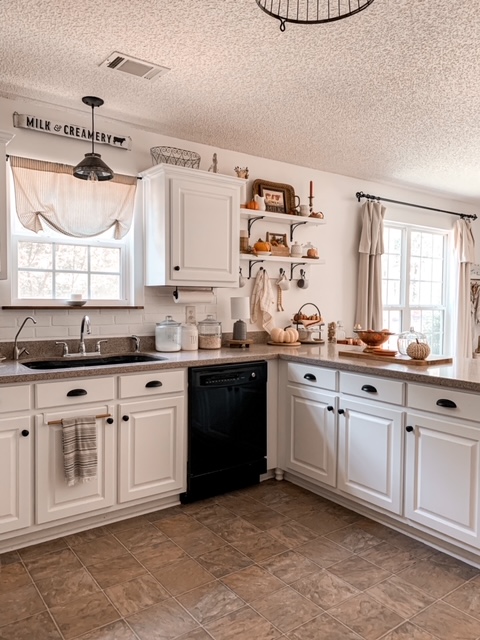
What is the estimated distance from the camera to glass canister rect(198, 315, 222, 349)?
3.59 metres

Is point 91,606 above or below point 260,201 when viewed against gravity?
below

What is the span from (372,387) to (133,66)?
7.09ft

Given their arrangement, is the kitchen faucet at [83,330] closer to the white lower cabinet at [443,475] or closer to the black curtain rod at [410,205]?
the white lower cabinet at [443,475]

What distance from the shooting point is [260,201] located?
12.8 ft

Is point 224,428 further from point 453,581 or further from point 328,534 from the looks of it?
point 453,581

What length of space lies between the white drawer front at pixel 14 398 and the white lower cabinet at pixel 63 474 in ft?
0.36

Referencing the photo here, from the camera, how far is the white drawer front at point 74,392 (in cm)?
253

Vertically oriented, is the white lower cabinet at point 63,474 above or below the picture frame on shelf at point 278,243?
below

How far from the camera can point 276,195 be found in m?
4.19

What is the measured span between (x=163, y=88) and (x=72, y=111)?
73cm

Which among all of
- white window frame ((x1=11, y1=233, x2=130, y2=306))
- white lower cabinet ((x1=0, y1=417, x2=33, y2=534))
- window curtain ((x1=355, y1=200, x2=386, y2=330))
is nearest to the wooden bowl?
window curtain ((x1=355, y1=200, x2=386, y2=330))

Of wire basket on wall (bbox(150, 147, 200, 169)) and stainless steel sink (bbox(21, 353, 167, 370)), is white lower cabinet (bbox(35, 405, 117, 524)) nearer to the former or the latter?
stainless steel sink (bbox(21, 353, 167, 370))

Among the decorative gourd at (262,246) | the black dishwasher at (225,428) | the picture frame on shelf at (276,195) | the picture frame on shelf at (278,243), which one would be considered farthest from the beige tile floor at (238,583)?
the picture frame on shelf at (276,195)

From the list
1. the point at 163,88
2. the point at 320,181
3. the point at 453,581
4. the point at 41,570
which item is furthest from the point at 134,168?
the point at 453,581
